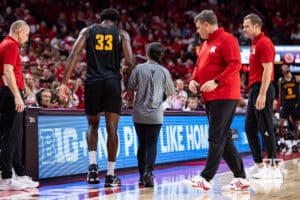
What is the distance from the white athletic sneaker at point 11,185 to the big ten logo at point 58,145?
808 millimetres

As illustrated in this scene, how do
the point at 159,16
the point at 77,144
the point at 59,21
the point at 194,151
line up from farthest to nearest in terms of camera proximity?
1. the point at 159,16
2. the point at 59,21
3. the point at 194,151
4. the point at 77,144

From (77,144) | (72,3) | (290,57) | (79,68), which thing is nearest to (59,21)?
(72,3)

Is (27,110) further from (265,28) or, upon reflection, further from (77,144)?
(265,28)

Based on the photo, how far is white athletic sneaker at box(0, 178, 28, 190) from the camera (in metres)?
7.07

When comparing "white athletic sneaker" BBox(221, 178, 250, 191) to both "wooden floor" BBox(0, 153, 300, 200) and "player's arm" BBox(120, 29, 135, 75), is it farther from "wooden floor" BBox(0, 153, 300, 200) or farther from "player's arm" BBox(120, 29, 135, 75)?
"player's arm" BBox(120, 29, 135, 75)

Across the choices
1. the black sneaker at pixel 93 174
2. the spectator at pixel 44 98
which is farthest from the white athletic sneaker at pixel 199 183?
the spectator at pixel 44 98

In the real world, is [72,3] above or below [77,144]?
above

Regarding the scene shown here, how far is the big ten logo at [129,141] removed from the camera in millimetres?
9703

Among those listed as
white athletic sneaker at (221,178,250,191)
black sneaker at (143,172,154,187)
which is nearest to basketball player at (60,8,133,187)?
black sneaker at (143,172,154,187)

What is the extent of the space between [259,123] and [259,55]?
896mm

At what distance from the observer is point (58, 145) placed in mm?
8219

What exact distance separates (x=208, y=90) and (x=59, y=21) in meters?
17.3

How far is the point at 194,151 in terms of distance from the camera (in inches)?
472

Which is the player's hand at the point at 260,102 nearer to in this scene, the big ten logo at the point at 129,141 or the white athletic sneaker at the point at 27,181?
the big ten logo at the point at 129,141
